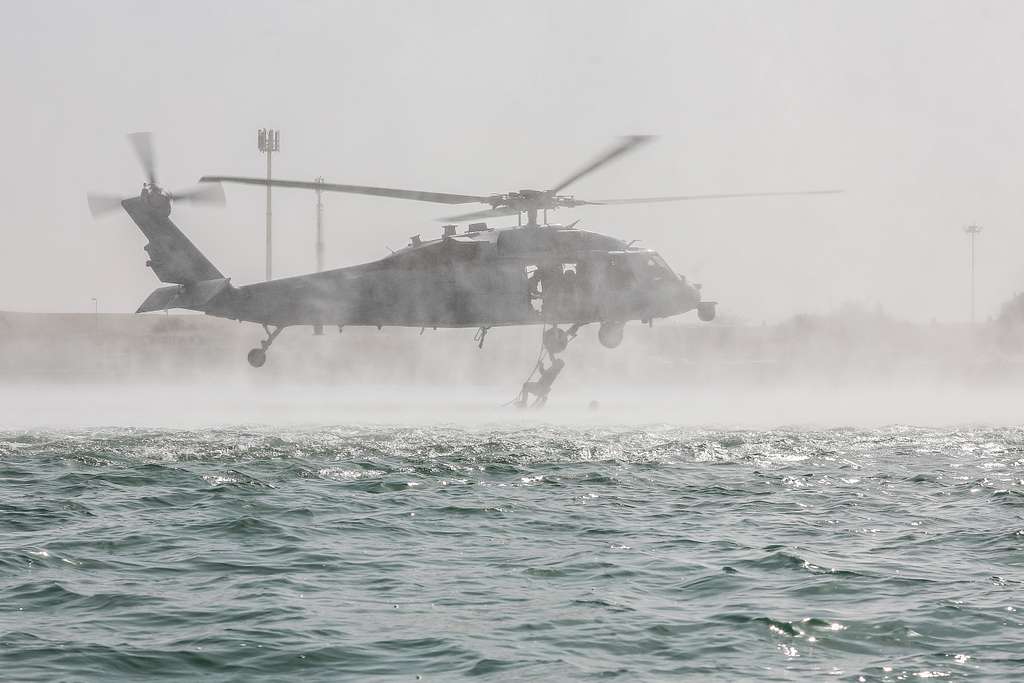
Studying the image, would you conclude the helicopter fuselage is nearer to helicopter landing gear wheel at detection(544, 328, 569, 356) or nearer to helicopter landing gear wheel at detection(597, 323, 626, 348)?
helicopter landing gear wheel at detection(597, 323, 626, 348)

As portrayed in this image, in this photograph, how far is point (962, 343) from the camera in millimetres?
120688

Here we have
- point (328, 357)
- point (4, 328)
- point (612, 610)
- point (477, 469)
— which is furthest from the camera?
point (4, 328)

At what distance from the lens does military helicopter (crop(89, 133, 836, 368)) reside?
3347 cm

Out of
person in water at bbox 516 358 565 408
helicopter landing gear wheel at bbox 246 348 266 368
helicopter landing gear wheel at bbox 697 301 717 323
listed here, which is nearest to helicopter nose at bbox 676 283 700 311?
helicopter landing gear wheel at bbox 697 301 717 323

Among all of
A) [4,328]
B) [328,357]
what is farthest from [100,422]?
[4,328]

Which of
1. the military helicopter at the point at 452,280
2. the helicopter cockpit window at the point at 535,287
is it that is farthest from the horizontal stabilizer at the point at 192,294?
the helicopter cockpit window at the point at 535,287

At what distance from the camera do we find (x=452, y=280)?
110ft

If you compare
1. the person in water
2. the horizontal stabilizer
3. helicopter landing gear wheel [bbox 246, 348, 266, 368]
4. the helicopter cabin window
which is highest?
the helicopter cabin window

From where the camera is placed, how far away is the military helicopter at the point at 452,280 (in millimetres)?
33469

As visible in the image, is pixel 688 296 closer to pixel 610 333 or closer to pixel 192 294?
pixel 610 333

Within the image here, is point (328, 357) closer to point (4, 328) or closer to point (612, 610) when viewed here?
point (4, 328)

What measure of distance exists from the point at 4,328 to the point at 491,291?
288ft

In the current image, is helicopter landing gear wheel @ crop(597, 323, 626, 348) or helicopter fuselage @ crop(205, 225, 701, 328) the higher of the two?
helicopter fuselage @ crop(205, 225, 701, 328)

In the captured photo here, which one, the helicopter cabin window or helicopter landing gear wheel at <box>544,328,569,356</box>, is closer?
the helicopter cabin window
